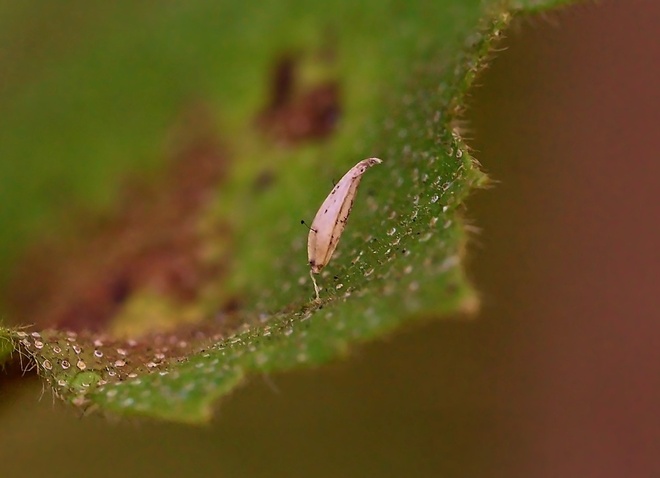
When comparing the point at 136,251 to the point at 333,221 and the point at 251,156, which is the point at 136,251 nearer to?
the point at 251,156

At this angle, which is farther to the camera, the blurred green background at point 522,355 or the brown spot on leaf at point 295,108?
the brown spot on leaf at point 295,108

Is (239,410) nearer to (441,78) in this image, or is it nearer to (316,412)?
(316,412)

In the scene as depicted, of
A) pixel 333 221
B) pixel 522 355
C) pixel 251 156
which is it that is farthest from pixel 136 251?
pixel 522 355

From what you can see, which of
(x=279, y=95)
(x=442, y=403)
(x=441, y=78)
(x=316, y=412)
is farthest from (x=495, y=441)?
(x=279, y=95)

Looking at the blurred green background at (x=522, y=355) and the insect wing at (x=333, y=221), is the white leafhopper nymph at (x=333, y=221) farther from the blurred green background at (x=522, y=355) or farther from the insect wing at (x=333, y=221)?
the blurred green background at (x=522, y=355)

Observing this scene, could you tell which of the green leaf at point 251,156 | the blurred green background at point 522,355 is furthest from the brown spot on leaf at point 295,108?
the blurred green background at point 522,355
